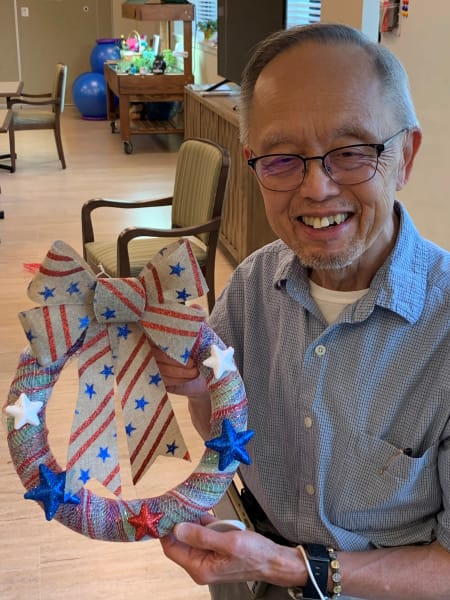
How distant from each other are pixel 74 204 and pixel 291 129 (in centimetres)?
560

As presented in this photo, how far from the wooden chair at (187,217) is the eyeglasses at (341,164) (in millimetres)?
2162

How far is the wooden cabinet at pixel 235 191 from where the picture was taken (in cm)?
437

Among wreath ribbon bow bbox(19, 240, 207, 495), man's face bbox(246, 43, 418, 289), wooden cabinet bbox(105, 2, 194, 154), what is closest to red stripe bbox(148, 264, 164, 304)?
wreath ribbon bow bbox(19, 240, 207, 495)

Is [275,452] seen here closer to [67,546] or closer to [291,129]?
[291,129]

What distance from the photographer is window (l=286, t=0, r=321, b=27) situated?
199 inches

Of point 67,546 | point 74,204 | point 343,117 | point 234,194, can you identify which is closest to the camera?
point 343,117

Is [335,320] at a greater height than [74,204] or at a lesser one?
greater

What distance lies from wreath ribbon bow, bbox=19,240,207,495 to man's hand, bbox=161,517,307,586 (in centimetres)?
13

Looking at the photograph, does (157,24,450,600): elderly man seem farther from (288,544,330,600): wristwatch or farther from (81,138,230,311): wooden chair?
(81,138,230,311): wooden chair

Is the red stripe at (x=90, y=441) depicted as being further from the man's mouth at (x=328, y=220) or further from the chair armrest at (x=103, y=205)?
the chair armrest at (x=103, y=205)

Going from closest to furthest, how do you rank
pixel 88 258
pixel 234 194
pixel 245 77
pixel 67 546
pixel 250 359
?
pixel 245 77, pixel 250 359, pixel 67 546, pixel 88 258, pixel 234 194

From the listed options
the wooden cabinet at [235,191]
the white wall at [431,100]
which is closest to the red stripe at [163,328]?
the white wall at [431,100]

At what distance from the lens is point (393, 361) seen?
3.84ft

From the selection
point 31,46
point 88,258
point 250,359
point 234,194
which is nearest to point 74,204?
point 234,194
